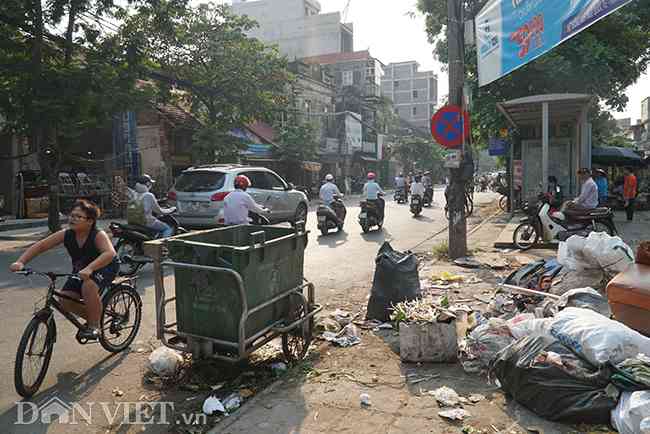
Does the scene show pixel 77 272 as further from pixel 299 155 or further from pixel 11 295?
pixel 299 155

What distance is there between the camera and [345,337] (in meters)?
5.09

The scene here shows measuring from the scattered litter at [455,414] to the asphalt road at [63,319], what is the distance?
228 centimetres

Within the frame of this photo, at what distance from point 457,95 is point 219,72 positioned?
14.5 m

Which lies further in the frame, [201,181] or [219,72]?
Answer: [219,72]

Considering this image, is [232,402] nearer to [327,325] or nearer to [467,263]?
[327,325]

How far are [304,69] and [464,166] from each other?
3130 centimetres

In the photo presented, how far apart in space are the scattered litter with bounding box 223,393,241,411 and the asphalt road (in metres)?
0.75

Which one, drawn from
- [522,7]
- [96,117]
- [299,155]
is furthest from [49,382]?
[299,155]

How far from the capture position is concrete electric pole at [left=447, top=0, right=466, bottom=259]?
888 cm

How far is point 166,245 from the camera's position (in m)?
4.14

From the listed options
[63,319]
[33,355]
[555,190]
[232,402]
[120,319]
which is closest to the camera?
[232,402]

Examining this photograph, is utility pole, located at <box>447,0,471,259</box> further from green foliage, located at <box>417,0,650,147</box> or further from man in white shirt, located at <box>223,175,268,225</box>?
green foliage, located at <box>417,0,650,147</box>

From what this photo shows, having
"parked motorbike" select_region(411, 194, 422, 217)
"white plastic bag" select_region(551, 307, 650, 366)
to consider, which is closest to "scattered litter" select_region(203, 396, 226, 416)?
"white plastic bag" select_region(551, 307, 650, 366)

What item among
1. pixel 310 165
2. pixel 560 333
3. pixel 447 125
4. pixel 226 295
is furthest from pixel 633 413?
pixel 310 165
